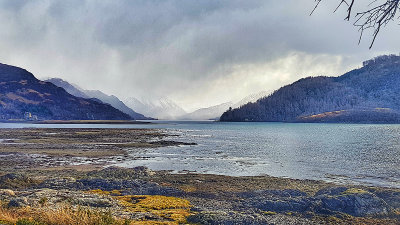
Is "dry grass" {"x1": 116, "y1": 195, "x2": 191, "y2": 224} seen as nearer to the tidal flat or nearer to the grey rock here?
the tidal flat

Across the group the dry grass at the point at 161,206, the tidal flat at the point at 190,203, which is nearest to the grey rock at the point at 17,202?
the tidal flat at the point at 190,203

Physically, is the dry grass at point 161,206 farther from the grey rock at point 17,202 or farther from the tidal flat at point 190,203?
the grey rock at point 17,202

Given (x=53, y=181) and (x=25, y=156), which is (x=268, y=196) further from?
(x=25, y=156)

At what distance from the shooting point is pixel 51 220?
11594 mm

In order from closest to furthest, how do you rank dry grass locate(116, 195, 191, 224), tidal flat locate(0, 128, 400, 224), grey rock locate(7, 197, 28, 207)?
tidal flat locate(0, 128, 400, 224)
grey rock locate(7, 197, 28, 207)
dry grass locate(116, 195, 191, 224)

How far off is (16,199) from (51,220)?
19.7 feet

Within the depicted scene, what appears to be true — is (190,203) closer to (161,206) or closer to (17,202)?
(161,206)

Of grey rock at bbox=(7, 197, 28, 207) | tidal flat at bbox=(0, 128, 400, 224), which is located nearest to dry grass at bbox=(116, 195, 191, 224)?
tidal flat at bbox=(0, 128, 400, 224)

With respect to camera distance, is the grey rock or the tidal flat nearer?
the tidal flat

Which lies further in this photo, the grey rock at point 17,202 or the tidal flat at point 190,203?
the grey rock at point 17,202

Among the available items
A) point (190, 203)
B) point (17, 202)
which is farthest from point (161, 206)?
point (17, 202)

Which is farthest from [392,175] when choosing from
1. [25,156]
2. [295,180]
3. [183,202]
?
[25,156]

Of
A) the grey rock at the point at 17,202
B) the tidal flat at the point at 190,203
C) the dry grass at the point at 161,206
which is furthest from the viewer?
the dry grass at the point at 161,206

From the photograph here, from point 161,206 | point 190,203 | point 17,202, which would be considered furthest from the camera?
point 190,203
